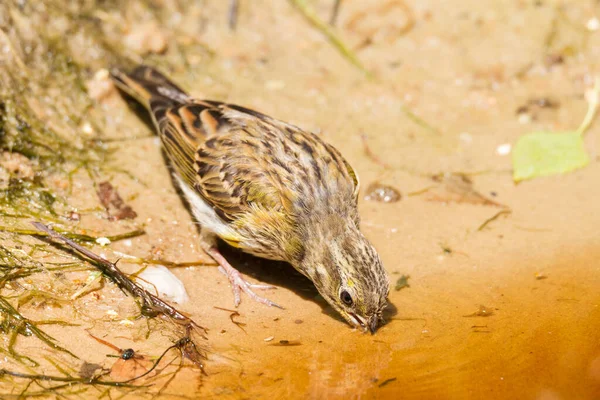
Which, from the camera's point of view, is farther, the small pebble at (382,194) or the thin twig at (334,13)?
the thin twig at (334,13)

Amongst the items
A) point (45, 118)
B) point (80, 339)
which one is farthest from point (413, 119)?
point (80, 339)

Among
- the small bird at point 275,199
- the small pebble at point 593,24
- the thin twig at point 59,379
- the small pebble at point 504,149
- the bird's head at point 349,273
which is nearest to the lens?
the thin twig at point 59,379

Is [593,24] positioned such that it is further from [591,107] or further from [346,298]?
[346,298]

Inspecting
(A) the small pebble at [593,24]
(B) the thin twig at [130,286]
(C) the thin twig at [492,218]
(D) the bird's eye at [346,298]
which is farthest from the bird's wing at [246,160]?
(A) the small pebble at [593,24]

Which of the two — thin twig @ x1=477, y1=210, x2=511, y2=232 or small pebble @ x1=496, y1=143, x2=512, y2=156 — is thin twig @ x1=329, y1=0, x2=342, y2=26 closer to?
small pebble @ x1=496, y1=143, x2=512, y2=156

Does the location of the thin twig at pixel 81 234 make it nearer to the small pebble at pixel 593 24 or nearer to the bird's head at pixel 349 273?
the bird's head at pixel 349 273

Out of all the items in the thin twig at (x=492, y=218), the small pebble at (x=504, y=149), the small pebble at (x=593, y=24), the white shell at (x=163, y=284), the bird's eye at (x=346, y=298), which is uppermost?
the small pebble at (x=593, y=24)

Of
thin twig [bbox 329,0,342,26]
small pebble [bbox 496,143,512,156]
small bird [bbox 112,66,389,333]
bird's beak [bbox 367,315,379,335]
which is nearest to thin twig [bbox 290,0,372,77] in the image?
thin twig [bbox 329,0,342,26]
